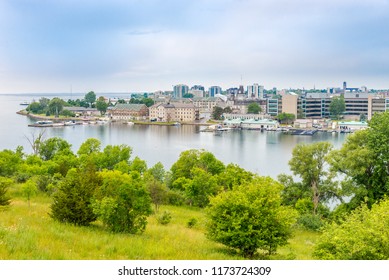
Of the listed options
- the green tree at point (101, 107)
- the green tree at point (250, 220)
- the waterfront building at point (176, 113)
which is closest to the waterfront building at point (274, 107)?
the waterfront building at point (176, 113)

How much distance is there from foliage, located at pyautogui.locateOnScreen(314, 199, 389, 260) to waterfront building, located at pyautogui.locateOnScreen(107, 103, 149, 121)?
44.4 meters

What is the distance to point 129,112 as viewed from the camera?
159 feet

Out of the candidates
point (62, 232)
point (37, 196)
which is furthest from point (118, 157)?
point (62, 232)

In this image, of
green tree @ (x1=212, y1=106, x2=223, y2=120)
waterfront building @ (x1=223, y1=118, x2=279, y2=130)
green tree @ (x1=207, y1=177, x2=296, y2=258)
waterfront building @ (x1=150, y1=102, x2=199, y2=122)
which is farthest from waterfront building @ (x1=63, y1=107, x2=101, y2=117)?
green tree @ (x1=207, y1=177, x2=296, y2=258)

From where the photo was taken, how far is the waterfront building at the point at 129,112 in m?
48.1

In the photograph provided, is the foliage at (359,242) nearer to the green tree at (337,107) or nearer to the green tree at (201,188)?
the green tree at (201,188)

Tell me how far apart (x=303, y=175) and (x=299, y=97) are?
35476mm

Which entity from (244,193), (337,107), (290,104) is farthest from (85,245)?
(337,107)

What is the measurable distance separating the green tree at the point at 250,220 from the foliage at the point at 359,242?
568 mm

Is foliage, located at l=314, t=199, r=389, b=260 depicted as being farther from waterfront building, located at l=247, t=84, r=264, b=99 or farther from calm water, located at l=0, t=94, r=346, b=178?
waterfront building, located at l=247, t=84, r=264, b=99

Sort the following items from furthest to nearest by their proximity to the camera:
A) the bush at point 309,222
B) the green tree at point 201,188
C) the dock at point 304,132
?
the dock at point 304,132
the green tree at point 201,188
the bush at point 309,222

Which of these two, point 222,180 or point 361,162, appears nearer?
point 361,162

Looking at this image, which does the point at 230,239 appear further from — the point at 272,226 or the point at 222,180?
the point at 222,180

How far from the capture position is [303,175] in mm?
10461
